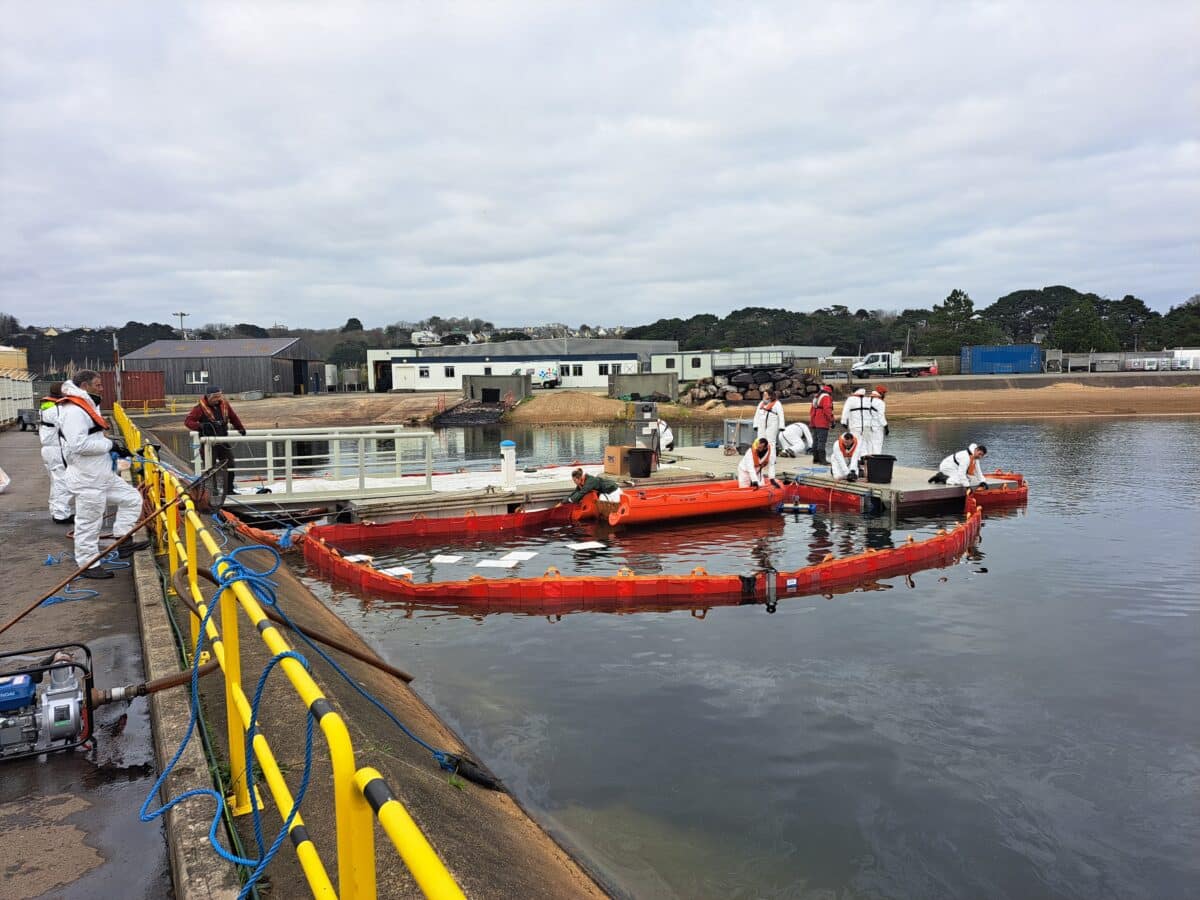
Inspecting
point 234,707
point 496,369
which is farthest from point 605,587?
point 496,369

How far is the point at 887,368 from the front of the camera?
66.8m

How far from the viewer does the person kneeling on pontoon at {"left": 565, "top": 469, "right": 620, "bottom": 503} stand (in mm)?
15625

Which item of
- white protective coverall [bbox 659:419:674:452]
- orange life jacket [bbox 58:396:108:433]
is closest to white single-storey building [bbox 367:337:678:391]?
white protective coverall [bbox 659:419:674:452]

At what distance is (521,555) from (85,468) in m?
7.37

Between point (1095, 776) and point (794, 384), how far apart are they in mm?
51386

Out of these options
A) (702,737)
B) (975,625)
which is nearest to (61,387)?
(702,737)

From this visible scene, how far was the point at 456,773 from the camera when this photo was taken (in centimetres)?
530

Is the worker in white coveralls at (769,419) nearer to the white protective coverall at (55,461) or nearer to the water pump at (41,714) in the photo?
the white protective coverall at (55,461)

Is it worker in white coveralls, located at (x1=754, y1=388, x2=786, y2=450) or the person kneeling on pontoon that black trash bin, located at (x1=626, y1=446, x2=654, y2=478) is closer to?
the person kneeling on pontoon

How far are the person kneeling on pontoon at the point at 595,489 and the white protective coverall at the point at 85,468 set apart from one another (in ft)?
30.4

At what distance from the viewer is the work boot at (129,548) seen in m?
8.55

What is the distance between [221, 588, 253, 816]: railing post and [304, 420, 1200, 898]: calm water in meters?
2.53

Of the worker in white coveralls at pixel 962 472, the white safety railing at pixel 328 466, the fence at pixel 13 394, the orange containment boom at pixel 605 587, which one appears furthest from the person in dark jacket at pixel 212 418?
the fence at pixel 13 394

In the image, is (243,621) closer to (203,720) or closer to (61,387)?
(203,720)
